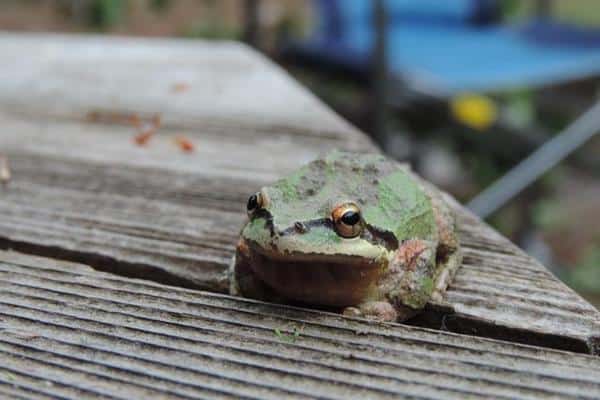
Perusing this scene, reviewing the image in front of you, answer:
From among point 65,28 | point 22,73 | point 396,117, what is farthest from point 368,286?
point 65,28

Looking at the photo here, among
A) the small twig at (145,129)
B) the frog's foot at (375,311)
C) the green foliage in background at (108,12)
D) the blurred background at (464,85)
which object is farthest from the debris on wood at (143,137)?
the green foliage in background at (108,12)

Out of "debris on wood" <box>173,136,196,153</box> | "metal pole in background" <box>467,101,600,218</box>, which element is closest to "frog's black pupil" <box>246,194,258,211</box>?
"debris on wood" <box>173,136,196,153</box>

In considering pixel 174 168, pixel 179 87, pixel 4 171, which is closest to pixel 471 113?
pixel 179 87

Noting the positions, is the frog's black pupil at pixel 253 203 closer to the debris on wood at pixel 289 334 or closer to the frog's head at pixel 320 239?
the frog's head at pixel 320 239

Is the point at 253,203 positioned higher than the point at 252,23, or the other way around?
the point at 253,203

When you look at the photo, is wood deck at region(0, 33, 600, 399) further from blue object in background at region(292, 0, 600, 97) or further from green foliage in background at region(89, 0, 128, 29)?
green foliage in background at region(89, 0, 128, 29)

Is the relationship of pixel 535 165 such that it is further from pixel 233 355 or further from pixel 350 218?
pixel 233 355
